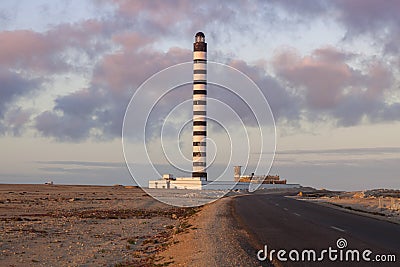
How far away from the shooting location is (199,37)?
106125 mm

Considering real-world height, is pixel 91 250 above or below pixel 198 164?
below

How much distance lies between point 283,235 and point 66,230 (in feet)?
37.7

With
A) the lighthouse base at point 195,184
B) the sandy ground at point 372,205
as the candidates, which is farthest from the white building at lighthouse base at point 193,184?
the sandy ground at point 372,205

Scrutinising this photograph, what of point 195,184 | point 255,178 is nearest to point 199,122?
point 195,184

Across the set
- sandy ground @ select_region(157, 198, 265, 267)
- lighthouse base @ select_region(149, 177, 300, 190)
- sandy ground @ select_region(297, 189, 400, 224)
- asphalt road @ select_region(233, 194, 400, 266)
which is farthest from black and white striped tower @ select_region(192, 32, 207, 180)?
sandy ground @ select_region(157, 198, 265, 267)

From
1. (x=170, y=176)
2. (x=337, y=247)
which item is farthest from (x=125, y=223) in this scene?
(x=170, y=176)

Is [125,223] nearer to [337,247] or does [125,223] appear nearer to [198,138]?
[337,247]

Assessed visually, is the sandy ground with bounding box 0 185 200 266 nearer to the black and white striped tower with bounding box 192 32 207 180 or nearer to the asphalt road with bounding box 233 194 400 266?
the asphalt road with bounding box 233 194 400 266

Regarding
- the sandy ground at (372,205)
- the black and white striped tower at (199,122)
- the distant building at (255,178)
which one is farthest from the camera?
the distant building at (255,178)

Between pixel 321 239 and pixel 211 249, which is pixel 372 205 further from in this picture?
pixel 211 249

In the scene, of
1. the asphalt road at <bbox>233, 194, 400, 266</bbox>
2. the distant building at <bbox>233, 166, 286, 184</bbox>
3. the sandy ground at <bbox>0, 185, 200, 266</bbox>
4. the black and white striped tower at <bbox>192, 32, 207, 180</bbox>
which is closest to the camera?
the asphalt road at <bbox>233, 194, 400, 266</bbox>

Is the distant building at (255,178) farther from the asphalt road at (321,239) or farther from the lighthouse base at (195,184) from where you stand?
the asphalt road at (321,239)

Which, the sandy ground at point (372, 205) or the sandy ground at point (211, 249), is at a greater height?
the sandy ground at point (372, 205)

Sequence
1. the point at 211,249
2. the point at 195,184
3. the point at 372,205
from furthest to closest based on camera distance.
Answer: the point at 195,184
the point at 372,205
the point at 211,249
